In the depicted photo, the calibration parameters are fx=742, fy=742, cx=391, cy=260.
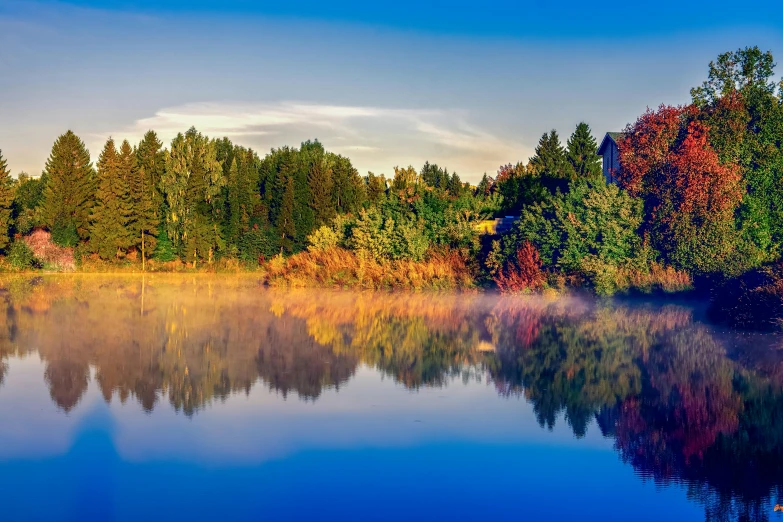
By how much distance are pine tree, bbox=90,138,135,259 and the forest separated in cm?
9

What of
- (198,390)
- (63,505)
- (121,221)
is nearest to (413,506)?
(63,505)

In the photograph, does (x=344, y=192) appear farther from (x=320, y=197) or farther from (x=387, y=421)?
(x=387, y=421)

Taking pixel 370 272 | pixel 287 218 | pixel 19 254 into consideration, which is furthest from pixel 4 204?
pixel 370 272

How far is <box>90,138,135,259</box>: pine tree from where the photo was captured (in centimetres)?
4769

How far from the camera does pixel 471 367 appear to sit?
15.0m

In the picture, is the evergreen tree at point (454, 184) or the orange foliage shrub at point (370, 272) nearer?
the orange foliage shrub at point (370, 272)

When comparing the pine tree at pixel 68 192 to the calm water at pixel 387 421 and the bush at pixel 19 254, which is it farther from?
the calm water at pixel 387 421

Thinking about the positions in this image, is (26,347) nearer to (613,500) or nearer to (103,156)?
(613,500)

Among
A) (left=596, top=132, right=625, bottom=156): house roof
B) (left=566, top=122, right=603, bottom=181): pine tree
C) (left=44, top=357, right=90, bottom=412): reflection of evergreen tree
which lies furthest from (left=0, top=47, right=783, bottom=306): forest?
(left=566, top=122, right=603, bottom=181): pine tree

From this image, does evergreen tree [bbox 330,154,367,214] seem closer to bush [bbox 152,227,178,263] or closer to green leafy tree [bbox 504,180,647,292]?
bush [bbox 152,227,178,263]

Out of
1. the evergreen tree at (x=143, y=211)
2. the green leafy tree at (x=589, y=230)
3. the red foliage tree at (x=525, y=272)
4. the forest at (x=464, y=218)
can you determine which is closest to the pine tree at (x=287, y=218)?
the forest at (x=464, y=218)

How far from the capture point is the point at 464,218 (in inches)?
1350

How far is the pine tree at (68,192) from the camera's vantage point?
157 feet

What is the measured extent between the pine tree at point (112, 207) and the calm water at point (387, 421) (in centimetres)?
2805
